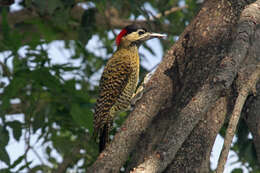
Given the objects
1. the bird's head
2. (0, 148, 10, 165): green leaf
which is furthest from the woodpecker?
(0, 148, 10, 165): green leaf

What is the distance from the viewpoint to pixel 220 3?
11.1 feet

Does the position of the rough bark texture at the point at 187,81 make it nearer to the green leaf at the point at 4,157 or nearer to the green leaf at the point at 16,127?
the green leaf at the point at 4,157

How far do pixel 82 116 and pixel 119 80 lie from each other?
0.86m

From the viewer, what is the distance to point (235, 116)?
250 centimetres

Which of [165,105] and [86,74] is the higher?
[165,105]

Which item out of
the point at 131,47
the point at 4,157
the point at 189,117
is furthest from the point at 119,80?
the point at 189,117

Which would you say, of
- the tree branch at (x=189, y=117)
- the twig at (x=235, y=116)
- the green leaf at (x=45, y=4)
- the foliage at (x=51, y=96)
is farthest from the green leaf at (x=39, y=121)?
the twig at (x=235, y=116)

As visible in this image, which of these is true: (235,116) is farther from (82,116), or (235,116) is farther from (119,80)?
(119,80)

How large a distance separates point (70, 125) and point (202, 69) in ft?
5.86

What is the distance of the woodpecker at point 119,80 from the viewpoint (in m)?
3.84

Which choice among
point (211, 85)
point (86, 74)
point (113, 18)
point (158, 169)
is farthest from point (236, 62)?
point (113, 18)

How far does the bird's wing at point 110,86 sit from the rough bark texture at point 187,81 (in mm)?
730

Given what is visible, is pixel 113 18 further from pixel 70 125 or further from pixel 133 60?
pixel 70 125

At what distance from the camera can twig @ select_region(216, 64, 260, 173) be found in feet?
7.64
